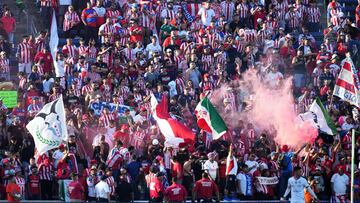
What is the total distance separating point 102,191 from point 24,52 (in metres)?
7.15

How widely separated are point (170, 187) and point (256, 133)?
3.99 meters

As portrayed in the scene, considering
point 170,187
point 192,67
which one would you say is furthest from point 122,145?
point 192,67

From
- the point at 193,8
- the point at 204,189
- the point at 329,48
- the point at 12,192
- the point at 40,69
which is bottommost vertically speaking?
the point at 204,189

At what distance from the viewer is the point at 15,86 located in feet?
137

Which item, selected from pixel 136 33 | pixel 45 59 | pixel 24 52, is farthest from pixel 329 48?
pixel 24 52

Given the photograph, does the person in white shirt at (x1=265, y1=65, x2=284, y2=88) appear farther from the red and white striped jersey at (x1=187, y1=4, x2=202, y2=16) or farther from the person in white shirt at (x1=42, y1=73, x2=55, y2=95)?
the person in white shirt at (x1=42, y1=73, x2=55, y2=95)

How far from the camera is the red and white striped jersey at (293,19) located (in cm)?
4609

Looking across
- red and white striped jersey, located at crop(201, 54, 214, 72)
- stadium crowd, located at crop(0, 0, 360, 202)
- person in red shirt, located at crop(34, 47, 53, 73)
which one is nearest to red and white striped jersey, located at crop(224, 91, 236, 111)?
stadium crowd, located at crop(0, 0, 360, 202)

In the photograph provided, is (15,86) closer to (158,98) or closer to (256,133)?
(158,98)

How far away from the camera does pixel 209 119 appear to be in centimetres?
3872

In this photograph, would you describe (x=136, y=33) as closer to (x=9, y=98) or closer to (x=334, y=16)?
(x=9, y=98)

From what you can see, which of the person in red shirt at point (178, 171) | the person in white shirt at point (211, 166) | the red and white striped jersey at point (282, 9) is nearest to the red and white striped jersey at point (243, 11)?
the red and white striped jersey at point (282, 9)

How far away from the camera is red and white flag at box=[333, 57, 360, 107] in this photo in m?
38.2

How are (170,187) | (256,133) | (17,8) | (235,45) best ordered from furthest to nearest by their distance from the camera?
(17,8) < (235,45) < (256,133) < (170,187)
